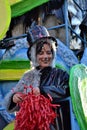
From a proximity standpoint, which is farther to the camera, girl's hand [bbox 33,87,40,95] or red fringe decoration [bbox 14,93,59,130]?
girl's hand [bbox 33,87,40,95]

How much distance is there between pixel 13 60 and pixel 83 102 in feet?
6.57

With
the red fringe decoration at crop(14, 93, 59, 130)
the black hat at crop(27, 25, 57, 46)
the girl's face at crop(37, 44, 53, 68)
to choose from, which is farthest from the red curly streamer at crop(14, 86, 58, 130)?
the black hat at crop(27, 25, 57, 46)

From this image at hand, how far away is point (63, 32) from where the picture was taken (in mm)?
4879

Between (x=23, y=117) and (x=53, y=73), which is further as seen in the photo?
(x=53, y=73)

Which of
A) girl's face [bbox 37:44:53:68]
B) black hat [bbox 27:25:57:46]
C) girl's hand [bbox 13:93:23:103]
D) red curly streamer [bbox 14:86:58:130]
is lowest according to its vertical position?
red curly streamer [bbox 14:86:58:130]

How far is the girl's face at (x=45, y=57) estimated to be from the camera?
261 centimetres

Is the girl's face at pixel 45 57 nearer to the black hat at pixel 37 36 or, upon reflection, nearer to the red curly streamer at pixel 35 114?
the black hat at pixel 37 36

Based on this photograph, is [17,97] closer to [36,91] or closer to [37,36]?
[36,91]

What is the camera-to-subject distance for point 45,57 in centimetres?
261

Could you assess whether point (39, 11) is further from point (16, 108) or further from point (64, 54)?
point (16, 108)

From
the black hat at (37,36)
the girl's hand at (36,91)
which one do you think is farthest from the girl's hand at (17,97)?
the black hat at (37,36)

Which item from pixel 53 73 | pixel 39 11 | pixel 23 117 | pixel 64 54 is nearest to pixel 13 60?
pixel 64 54

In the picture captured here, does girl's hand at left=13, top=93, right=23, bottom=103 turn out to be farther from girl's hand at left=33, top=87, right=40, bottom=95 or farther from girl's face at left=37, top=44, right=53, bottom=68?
girl's face at left=37, top=44, right=53, bottom=68

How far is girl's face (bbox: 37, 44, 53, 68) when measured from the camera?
103 inches
